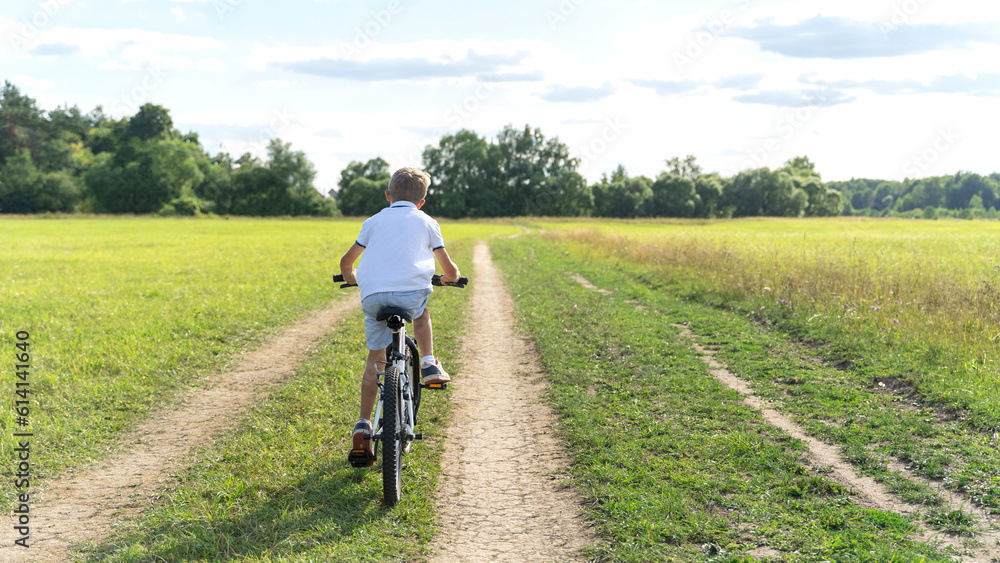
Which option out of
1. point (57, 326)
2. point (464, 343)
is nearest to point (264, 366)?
point (464, 343)

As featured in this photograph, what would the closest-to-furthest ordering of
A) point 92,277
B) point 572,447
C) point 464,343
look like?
point 572,447, point 464,343, point 92,277

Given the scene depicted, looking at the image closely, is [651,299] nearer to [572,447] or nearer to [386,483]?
[572,447]

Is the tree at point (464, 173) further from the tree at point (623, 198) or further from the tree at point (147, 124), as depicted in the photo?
the tree at point (147, 124)

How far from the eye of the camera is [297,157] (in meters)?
94.7

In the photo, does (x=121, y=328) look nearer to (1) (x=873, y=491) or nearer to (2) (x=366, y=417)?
(2) (x=366, y=417)

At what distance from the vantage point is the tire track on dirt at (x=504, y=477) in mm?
3955

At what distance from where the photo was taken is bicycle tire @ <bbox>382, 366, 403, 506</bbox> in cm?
418

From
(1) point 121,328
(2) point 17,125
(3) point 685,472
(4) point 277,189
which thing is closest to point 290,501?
(3) point 685,472

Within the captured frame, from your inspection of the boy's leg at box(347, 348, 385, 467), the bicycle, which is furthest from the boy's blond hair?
the boy's leg at box(347, 348, 385, 467)

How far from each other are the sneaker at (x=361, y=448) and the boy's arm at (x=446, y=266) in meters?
1.23

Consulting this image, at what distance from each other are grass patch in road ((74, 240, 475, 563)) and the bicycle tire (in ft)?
0.45

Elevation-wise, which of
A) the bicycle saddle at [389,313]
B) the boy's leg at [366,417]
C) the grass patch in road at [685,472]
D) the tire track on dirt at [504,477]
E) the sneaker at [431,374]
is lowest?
the tire track on dirt at [504,477]

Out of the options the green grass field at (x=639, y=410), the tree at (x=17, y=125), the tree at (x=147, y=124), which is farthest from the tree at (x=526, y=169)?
the green grass field at (x=639, y=410)

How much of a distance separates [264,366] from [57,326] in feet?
15.7
